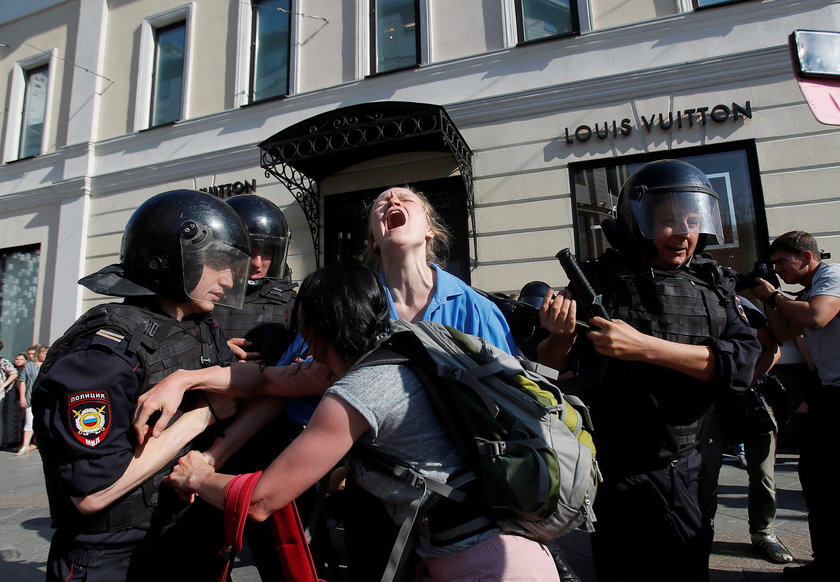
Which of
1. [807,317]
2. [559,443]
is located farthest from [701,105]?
[559,443]

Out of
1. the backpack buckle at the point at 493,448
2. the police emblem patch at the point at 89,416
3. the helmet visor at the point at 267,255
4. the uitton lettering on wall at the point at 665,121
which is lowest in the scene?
the backpack buckle at the point at 493,448

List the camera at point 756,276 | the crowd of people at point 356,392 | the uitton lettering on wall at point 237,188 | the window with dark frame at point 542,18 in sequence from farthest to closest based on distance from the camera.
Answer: the uitton lettering on wall at point 237,188
the window with dark frame at point 542,18
the camera at point 756,276
the crowd of people at point 356,392

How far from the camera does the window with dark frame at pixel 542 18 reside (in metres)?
7.43

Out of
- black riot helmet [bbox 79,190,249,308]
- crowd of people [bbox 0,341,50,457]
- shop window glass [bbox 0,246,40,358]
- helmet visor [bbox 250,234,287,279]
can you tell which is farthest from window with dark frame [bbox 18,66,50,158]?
black riot helmet [bbox 79,190,249,308]

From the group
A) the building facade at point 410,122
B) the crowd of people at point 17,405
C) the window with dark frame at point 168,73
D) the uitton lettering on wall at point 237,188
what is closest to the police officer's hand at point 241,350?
the building facade at point 410,122

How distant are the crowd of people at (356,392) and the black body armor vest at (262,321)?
11 mm

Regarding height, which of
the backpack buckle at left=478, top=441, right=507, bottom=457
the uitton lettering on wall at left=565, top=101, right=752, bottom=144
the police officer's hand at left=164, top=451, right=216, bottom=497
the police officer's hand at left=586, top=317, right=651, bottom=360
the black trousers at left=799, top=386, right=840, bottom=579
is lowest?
the black trousers at left=799, top=386, right=840, bottom=579

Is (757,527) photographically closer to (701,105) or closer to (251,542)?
(251,542)

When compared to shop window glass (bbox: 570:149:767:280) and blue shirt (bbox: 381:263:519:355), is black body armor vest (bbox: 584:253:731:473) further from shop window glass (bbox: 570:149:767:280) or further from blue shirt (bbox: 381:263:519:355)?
shop window glass (bbox: 570:149:767:280)

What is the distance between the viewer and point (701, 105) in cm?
645

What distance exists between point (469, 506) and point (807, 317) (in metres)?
2.37

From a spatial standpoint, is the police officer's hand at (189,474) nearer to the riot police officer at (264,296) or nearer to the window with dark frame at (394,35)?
Answer: the riot police officer at (264,296)

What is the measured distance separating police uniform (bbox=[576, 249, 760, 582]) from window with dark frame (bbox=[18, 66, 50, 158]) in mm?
12899

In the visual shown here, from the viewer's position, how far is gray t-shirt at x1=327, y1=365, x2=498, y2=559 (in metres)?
1.25
